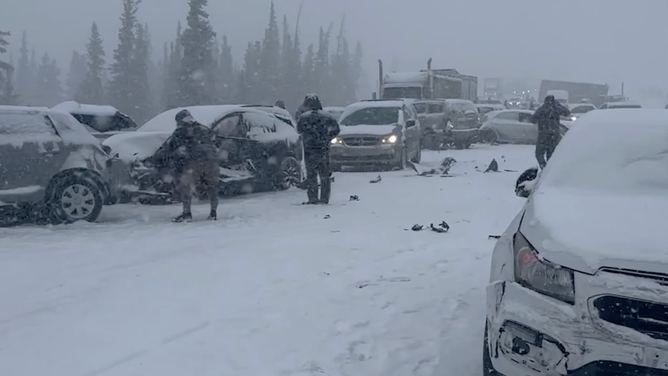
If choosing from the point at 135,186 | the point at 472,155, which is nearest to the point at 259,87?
the point at 472,155

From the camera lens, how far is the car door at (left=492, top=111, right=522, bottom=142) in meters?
27.6

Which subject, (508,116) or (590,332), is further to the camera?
(508,116)

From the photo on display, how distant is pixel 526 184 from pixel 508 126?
23749 millimetres

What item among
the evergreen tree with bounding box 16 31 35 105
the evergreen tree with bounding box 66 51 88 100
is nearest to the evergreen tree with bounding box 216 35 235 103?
the evergreen tree with bounding box 66 51 88 100

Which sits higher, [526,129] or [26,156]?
[26,156]

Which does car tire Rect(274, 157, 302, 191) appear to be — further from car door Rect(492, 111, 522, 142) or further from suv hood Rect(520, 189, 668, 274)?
car door Rect(492, 111, 522, 142)

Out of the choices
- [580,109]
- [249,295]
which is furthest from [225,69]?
[249,295]

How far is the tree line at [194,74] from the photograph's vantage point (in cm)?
5062

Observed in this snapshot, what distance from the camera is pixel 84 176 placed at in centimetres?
943

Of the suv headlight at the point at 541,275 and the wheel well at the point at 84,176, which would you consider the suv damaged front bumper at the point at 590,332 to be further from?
the wheel well at the point at 84,176

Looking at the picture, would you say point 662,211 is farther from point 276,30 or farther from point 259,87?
point 276,30

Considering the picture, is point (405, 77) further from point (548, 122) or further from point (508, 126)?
point (548, 122)

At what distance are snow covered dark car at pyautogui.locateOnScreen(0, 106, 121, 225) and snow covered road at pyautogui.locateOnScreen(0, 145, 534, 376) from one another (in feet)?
1.25

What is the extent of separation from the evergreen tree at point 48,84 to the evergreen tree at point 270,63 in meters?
62.4
